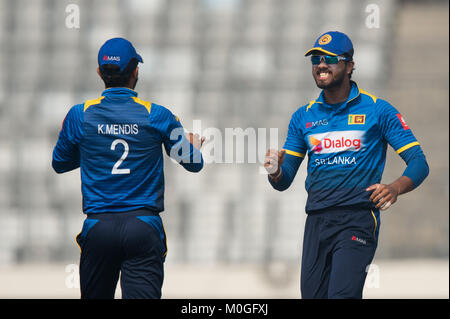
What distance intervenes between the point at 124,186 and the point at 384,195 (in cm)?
152

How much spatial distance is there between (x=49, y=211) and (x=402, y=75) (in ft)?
15.8

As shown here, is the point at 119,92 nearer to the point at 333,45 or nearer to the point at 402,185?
the point at 333,45

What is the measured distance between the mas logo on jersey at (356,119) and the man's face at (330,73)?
0.23 metres

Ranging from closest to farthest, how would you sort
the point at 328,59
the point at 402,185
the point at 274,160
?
the point at 402,185
the point at 274,160
the point at 328,59

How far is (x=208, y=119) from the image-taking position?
11211 millimetres

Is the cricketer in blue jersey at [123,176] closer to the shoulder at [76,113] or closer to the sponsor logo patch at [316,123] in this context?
the shoulder at [76,113]

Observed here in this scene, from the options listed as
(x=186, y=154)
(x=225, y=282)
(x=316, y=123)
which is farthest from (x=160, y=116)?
(x=225, y=282)

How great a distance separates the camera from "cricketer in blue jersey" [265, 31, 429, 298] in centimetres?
550

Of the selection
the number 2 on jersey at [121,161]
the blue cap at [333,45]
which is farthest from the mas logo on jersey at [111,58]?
the blue cap at [333,45]

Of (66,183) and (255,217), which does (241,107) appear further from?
(66,183)

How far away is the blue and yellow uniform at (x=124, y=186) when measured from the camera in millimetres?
5086

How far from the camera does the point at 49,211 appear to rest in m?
11.2
